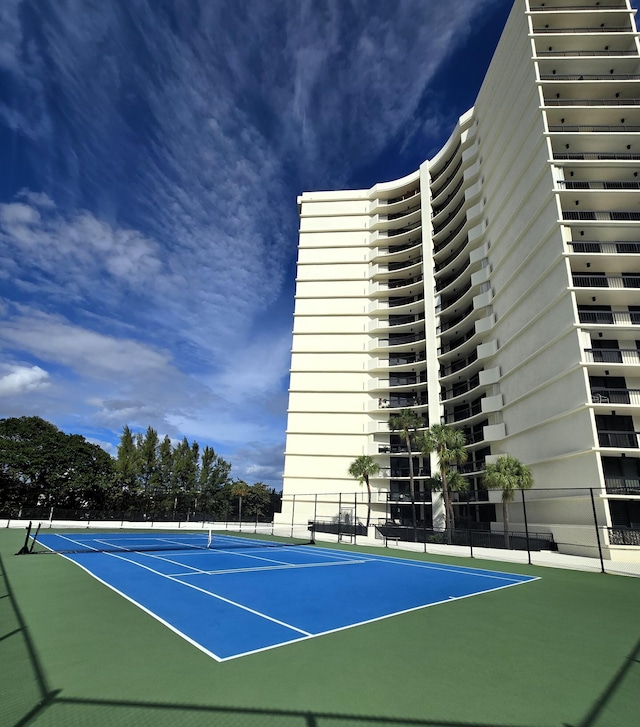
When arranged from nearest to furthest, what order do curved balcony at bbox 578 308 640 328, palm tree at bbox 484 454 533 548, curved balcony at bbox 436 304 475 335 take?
palm tree at bbox 484 454 533 548, curved balcony at bbox 578 308 640 328, curved balcony at bbox 436 304 475 335

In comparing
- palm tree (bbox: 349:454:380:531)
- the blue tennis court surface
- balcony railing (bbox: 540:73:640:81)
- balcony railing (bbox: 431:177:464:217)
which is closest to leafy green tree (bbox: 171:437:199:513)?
palm tree (bbox: 349:454:380:531)

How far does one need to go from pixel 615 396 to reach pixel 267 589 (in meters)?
31.1

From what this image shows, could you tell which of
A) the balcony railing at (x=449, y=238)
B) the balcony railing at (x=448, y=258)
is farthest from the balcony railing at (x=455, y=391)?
the balcony railing at (x=449, y=238)

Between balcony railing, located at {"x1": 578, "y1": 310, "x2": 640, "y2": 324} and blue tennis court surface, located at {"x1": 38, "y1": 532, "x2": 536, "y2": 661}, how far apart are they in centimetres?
2444

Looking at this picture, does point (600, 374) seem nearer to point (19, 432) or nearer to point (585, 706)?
point (585, 706)

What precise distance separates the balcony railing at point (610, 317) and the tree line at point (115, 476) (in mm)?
38131

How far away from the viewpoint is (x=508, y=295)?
138 feet

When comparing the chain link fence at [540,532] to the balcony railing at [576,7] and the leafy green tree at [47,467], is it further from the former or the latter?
the balcony railing at [576,7]

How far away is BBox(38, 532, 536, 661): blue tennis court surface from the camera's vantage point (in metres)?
8.79

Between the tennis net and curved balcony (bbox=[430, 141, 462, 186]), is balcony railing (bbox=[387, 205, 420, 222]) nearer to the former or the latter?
curved balcony (bbox=[430, 141, 462, 186])

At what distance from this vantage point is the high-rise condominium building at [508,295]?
3256 centimetres

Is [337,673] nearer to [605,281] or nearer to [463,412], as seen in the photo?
[605,281]

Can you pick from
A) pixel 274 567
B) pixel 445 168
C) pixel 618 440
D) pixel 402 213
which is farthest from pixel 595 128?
pixel 274 567

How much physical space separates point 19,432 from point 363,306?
47.6 meters
